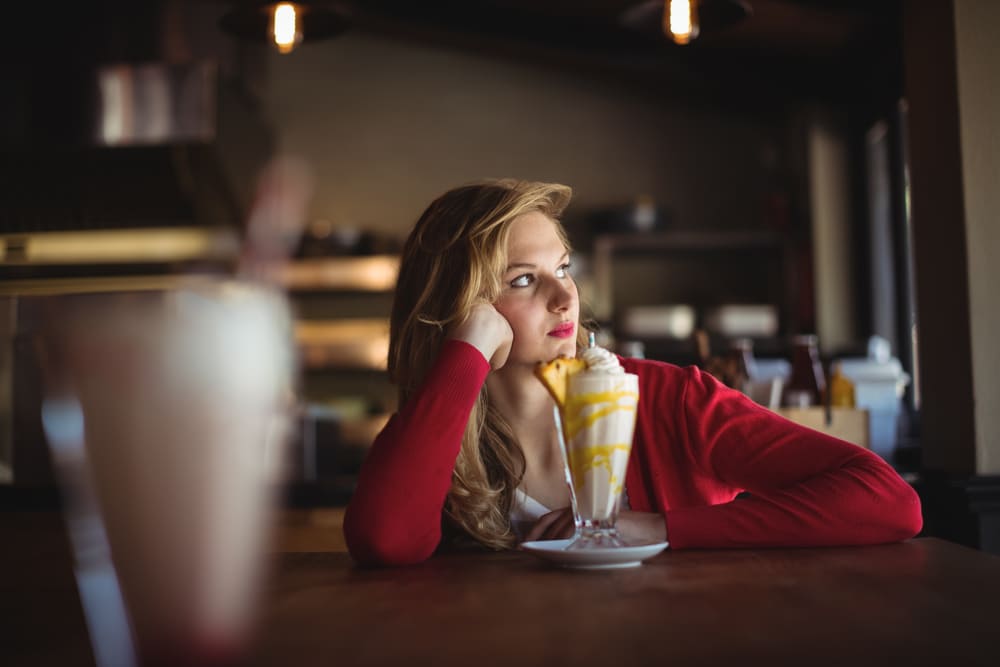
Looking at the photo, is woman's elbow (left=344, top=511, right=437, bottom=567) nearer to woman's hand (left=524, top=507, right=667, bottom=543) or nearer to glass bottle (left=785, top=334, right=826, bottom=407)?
woman's hand (left=524, top=507, right=667, bottom=543)

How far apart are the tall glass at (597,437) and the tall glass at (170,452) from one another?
1.33 feet

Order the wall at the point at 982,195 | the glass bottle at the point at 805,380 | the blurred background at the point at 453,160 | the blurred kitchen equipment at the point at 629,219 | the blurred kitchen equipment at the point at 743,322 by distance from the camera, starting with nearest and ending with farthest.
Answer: the wall at the point at 982,195 < the glass bottle at the point at 805,380 < the blurred background at the point at 453,160 < the blurred kitchen equipment at the point at 743,322 < the blurred kitchen equipment at the point at 629,219

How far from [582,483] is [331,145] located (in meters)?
5.39

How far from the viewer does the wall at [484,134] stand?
5863mm

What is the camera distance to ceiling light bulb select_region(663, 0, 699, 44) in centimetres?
227

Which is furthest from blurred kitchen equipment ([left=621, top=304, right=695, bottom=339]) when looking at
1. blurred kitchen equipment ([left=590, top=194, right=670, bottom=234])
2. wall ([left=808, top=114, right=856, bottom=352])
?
wall ([left=808, top=114, right=856, bottom=352])

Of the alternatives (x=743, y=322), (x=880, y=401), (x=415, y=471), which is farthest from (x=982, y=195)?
(x=743, y=322)

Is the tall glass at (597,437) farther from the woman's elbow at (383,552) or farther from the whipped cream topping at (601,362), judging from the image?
the woman's elbow at (383,552)

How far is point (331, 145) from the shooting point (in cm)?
618

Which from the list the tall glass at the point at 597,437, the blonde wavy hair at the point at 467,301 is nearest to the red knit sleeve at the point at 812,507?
the tall glass at the point at 597,437

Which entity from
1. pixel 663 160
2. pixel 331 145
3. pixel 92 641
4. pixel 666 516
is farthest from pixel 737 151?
pixel 92 641

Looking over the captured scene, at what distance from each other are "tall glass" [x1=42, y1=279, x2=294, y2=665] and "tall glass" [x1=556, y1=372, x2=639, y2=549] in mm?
404

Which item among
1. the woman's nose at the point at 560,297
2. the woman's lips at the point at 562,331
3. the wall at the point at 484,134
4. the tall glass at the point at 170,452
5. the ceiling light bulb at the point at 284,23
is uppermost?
the wall at the point at 484,134

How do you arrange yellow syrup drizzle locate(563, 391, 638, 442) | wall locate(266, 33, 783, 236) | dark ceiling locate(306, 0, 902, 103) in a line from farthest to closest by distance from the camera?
wall locate(266, 33, 783, 236) → dark ceiling locate(306, 0, 902, 103) → yellow syrup drizzle locate(563, 391, 638, 442)
